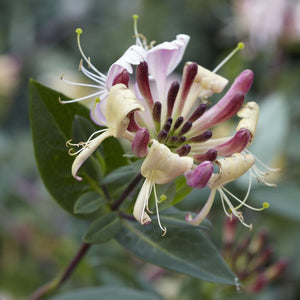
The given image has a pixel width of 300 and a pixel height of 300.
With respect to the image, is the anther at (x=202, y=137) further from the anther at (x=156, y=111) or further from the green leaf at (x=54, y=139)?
the green leaf at (x=54, y=139)

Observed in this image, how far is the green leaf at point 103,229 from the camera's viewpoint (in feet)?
2.15

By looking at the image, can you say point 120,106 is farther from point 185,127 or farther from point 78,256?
point 78,256

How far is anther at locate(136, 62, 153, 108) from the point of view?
66 cm

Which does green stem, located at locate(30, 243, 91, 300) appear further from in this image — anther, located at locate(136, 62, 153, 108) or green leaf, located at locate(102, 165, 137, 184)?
anther, located at locate(136, 62, 153, 108)

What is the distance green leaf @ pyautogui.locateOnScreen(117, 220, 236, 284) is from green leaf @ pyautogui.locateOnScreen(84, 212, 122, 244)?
0.03 meters

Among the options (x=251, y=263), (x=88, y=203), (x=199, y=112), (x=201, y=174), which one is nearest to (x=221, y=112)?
(x=199, y=112)

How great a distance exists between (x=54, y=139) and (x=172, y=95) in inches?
7.7

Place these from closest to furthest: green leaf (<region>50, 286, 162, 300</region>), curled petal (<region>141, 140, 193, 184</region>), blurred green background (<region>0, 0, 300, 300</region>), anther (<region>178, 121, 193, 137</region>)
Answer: curled petal (<region>141, 140, 193, 184</region>) → anther (<region>178, 121, 193, 137</region>) → green leaf (<region>50, 286, 162, 300</region>) → blurred green background (<region>0, 0, 300, 300</region>)

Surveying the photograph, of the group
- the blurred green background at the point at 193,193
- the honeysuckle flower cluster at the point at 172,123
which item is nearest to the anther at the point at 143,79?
the honeysuckle flower cluster at the point at 172,123

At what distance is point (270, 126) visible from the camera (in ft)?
4.30

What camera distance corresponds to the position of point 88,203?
2.27 ft

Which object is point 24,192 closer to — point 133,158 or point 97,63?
point 133,158

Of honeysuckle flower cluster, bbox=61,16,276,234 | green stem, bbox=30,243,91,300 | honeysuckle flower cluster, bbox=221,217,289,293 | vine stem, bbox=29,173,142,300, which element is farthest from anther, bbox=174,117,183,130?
honeysuckle flower cluster, bbox=221,217,289,293

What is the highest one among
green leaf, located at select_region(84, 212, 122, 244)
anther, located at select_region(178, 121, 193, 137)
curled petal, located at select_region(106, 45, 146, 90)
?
curled petal, located at select_region(106, 45, 146, 90)
